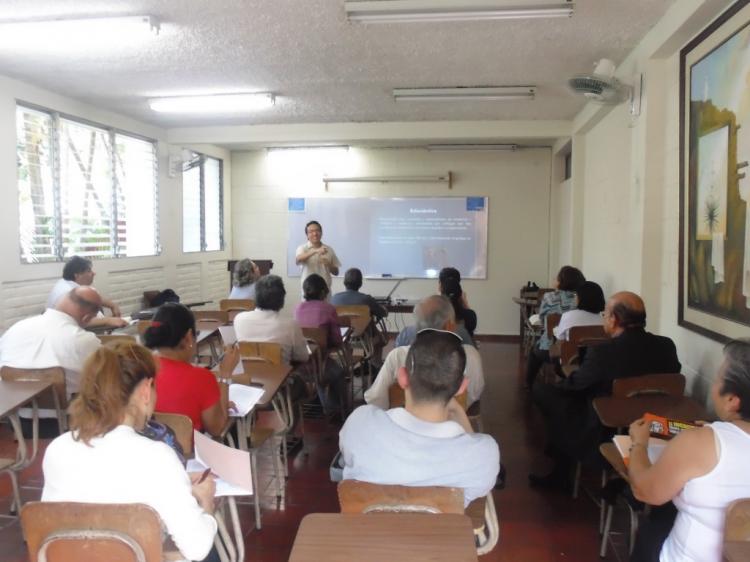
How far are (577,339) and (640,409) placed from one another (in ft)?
4.88

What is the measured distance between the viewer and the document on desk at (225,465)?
1.86 metres

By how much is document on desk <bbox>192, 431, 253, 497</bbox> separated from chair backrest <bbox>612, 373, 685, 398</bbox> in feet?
5.64

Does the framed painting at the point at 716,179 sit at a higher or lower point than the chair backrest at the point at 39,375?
higher

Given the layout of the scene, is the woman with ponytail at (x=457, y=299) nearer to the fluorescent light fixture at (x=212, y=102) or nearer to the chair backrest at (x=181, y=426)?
the fluorescent light fixture at (x=212, y=102)

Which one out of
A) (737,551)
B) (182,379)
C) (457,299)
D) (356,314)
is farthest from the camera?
(356,314)

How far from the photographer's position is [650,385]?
108 inches

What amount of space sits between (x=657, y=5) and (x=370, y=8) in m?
1.66

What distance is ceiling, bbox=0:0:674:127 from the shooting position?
11.7ft

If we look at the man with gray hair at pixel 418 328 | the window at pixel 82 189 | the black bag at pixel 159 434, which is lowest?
the black bag at pixel 159 434

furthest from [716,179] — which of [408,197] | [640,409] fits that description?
[408,197]

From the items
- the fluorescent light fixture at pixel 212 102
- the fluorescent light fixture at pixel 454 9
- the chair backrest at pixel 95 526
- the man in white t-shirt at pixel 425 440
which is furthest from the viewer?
the fluorescent light fixture at pixel 212 102

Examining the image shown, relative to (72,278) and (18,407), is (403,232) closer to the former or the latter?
(72,278)

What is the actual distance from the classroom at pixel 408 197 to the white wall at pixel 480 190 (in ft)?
0.10

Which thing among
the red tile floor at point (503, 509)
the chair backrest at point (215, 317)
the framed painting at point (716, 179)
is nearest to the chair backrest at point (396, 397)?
the red tile floor at point (503, 509)
